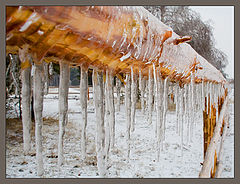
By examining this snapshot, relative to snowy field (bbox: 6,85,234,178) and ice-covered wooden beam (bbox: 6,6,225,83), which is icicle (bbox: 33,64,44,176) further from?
snowy field (bbox: 6,85,234,178)

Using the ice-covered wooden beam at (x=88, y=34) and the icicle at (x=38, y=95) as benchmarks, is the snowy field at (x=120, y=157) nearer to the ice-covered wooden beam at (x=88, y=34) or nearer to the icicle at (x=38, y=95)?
the icicle at (x=38, y=95)

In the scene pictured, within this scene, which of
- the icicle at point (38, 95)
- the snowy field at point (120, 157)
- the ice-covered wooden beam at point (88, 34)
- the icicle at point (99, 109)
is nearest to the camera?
the ice-covered wooden beam at point (88, 34)

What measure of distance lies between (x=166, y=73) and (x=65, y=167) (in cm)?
93

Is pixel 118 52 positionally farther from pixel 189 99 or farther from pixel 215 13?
pixel 189 99

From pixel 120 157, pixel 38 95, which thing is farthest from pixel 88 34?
pixel 120 157

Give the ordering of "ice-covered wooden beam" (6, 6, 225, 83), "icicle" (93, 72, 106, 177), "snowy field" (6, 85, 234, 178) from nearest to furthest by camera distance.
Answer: "ice-covered wooden beam" (6, 6, 225, 83) < "icicle" (93, 72, 106, 177) < "snowy field" (6, 85, 234, 178)

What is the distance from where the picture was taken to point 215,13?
2.89ft

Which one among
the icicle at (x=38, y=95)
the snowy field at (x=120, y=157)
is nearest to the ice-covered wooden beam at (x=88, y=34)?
the icicle at (x=38, y=95)

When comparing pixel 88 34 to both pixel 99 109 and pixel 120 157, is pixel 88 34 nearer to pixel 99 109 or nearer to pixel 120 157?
pixel 99 109

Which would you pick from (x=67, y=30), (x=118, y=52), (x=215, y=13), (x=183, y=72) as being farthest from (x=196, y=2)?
(x=67, y=30)

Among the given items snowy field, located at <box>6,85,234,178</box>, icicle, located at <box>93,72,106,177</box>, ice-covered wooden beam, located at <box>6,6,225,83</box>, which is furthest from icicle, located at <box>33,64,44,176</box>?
snowy field, located at <box>6,85,234,178</box>

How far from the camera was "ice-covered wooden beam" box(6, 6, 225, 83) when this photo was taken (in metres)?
0.27

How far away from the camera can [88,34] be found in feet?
1.09

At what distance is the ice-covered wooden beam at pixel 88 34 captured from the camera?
0.88 feet
